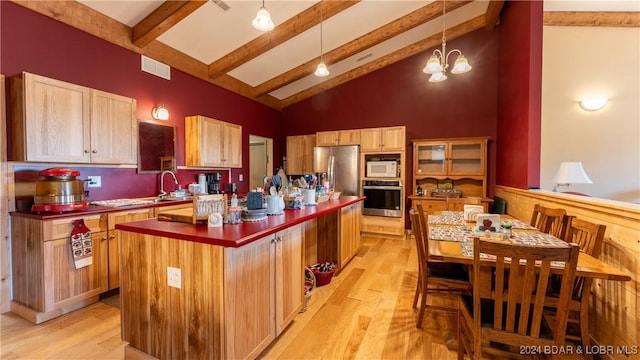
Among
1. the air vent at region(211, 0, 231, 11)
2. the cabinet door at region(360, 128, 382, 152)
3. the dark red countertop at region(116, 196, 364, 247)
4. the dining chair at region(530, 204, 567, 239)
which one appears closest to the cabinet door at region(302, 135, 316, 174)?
the cabinet door at region(360, 128, 382, 152)

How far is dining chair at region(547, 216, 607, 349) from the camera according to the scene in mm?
1583

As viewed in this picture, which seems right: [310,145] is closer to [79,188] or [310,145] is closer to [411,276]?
[411,276]

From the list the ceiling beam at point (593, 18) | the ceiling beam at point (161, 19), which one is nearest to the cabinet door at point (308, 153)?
the ceiling beam at point (161, 19)

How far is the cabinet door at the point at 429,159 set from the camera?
502 centimetres

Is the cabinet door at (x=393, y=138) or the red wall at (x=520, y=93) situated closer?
the red wall at (x=520, y=93)

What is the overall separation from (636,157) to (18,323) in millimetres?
7869

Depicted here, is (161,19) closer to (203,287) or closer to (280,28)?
(280,28)

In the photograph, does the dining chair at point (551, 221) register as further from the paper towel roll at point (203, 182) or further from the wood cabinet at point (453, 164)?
the paper towel roll at point (203, 182)

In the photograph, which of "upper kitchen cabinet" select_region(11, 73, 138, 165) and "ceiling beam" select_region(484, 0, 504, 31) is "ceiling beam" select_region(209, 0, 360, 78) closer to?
"upper kitchen cabinet" select_region(11, 73, 138, 165)

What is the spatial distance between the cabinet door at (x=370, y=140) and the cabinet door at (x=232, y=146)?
7.68ft

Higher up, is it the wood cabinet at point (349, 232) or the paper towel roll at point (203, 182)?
the paper towel roll at point (203, 182)

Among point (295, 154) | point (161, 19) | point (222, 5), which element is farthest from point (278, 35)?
point (295, 154)

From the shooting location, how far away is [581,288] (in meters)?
1.70

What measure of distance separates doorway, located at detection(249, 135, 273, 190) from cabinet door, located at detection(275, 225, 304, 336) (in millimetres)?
4372
